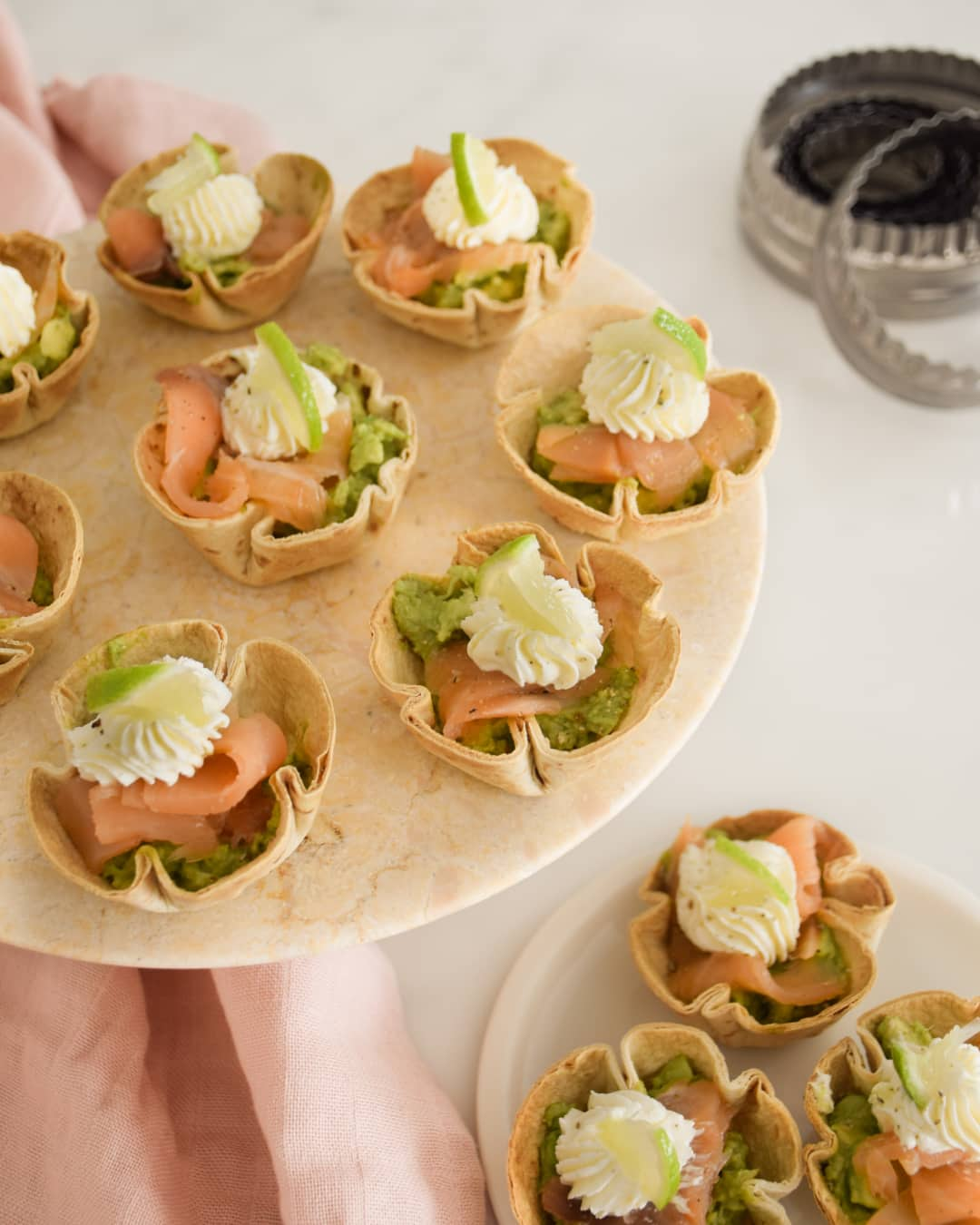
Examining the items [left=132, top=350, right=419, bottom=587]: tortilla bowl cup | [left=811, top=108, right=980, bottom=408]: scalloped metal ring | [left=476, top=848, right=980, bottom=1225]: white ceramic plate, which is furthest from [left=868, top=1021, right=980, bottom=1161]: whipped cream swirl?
[left=811, top=108, right=980, bottom=408]: scalloped metal ring

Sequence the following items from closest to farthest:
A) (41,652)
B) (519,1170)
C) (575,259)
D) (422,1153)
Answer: (519,1170) → (422,1153) → (41,652) → (575,259)

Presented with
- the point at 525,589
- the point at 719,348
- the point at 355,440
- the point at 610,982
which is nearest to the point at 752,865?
the point at 610,982

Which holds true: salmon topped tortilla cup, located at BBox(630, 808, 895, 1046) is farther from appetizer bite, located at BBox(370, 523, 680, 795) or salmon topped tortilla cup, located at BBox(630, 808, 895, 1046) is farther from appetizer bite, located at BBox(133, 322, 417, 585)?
appetizer bite, located at BBox(133, 322, 417, 585)

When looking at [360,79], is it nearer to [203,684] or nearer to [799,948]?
[203,684]

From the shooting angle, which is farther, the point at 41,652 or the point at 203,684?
the point at 41,652

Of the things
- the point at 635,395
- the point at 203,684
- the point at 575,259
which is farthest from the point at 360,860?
the point at 575,259

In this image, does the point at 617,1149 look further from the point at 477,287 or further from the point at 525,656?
the point at 477,287
